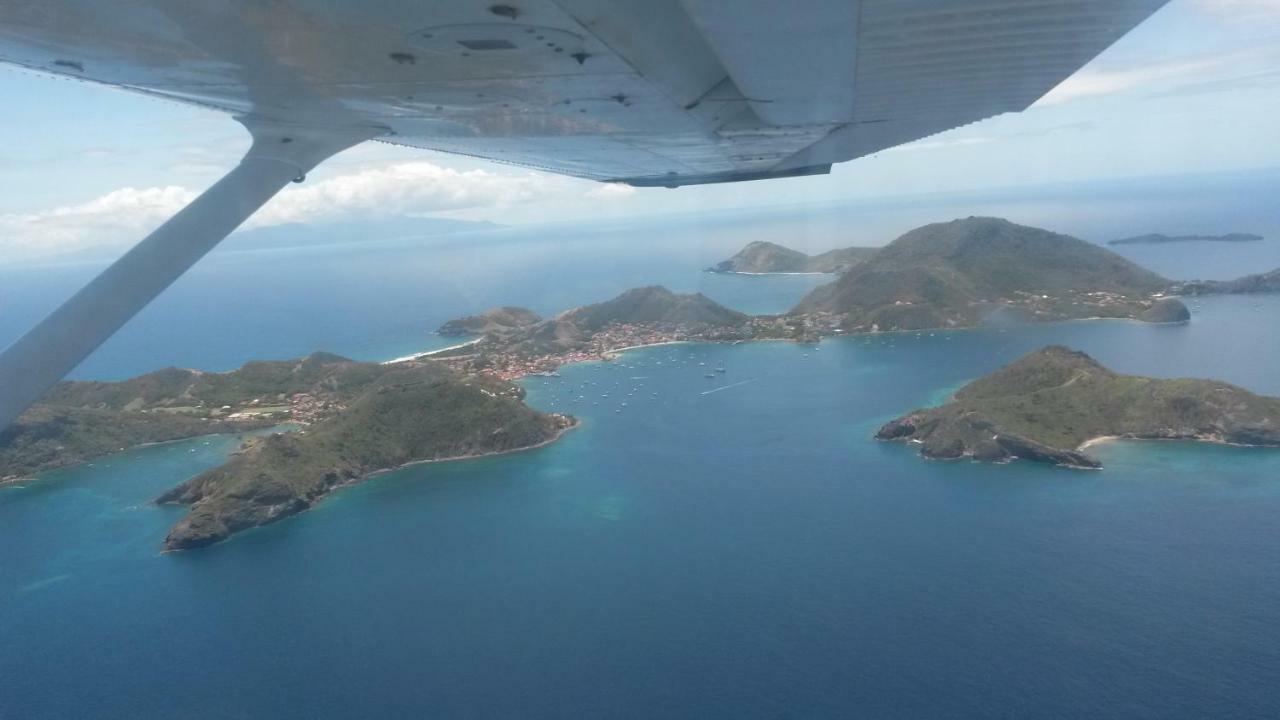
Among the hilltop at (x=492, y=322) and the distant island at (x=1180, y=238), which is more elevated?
the distant island at (x=1180, y=238)

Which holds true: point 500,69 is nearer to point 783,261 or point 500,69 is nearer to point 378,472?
point 378,472

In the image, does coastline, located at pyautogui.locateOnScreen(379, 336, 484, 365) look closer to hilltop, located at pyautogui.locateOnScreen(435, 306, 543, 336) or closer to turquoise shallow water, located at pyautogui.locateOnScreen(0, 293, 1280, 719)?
hilltop, located at pyautogui.locateOnScreen(435, 306, 543, 336)

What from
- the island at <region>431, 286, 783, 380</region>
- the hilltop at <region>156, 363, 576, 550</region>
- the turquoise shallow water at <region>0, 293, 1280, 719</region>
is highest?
the island at <region>431, 286, 783, 380</region>

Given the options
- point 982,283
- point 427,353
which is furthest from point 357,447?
point 982,283

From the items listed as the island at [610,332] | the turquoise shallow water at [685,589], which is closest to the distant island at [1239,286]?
the turquoise shallow water at [685,589]

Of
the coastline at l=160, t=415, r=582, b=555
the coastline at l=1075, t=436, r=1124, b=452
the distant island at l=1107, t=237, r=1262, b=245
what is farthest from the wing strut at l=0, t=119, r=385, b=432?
the distant island at l=1107, t=237, r=1262, b=245

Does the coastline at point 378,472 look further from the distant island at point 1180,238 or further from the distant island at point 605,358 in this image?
the distant island at point 1180,238
